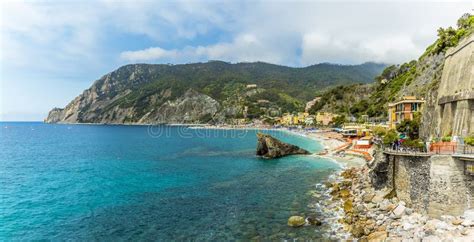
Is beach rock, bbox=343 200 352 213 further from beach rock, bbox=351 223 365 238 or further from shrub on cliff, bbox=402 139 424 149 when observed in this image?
shrub on cliff, bbox=402 139 424 149

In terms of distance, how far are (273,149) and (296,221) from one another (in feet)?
109

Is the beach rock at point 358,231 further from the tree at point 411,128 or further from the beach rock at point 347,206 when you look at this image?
the tree at point 411,128

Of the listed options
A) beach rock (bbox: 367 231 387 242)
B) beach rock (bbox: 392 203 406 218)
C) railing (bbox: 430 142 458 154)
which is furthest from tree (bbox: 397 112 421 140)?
beach rock (bbox: 367 231 387 242)

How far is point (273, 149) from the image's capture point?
53594 millimetres

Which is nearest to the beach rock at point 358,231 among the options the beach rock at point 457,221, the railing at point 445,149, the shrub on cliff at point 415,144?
the beach rock at point 457,221

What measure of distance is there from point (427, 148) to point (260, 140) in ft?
123

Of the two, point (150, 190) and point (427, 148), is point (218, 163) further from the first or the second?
point (427, 148)

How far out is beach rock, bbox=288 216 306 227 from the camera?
20.5 metres

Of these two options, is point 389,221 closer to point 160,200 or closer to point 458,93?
point 458,93

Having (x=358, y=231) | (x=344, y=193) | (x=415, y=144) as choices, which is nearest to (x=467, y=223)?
(x=358, y=231)

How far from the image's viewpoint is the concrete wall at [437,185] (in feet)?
56.0

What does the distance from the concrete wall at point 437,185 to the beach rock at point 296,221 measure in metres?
7.30

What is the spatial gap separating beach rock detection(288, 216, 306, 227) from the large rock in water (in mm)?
31896

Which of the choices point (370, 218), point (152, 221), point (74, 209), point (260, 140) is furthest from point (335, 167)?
point (74, 209)
